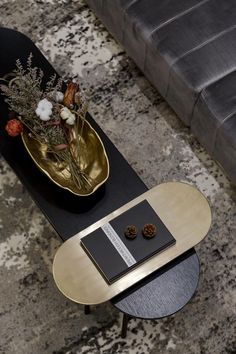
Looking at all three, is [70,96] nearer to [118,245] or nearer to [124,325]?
[118,245]

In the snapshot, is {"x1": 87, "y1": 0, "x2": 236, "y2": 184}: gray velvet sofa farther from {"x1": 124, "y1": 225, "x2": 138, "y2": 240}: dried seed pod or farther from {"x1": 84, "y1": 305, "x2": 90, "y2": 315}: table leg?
{"x1": 84, "y1": 305, "x2": 90, "y2": 315}: table leg

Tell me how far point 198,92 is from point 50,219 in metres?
0.72

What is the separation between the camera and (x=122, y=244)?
1.81 metres

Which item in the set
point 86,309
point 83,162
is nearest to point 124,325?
point 86,309

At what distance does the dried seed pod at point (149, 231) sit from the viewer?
181cm

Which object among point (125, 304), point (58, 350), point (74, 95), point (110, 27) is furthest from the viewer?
point (110, 27)

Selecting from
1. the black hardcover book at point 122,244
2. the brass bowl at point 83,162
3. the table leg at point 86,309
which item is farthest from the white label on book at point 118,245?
the table leg at point 86,309

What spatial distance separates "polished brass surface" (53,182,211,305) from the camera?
176cm

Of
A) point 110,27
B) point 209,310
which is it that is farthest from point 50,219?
point 110,27

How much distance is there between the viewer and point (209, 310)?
211cm

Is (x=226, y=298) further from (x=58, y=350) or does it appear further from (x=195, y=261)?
(x=58, y=350)

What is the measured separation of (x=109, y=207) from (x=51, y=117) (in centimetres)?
35

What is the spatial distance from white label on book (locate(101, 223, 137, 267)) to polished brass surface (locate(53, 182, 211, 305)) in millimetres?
30

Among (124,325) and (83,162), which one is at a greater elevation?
(83,162)
